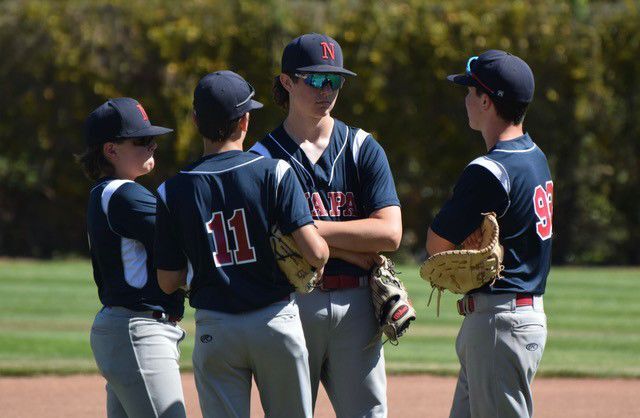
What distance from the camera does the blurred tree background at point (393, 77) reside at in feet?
61.1

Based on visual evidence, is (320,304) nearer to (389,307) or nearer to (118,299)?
(389,307)

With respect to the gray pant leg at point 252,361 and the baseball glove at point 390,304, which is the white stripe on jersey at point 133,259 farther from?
the baseball glove at point 390,304

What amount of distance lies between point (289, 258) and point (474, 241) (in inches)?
32.2

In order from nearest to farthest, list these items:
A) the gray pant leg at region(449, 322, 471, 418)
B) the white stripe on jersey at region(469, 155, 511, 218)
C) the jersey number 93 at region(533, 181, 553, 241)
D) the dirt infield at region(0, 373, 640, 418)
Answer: the white stripe on jersey at region(469, 155, 511, 218)
the jersey number 93 at region(533, 181, 553, 241)
the gray pant leg at region(449, 322, 471, 418)
the dirt infield at region(0, 373, 640, 418)

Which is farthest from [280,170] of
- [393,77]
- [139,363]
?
[393,77]

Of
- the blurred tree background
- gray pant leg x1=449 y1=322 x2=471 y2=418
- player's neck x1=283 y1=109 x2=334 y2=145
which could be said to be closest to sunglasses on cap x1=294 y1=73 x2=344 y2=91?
player's neck x1=283 y1=109 x2=334 y2=145

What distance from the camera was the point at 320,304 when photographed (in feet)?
15.1

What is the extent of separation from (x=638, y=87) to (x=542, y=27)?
1.92 meters

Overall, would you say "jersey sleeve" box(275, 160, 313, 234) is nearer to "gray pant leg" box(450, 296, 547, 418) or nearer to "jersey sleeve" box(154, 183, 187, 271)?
"jersey sleeve" box(154, 183, 187, 271)

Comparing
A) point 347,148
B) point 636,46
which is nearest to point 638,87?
point 636,46

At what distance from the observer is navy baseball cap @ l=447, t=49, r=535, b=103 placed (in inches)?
181

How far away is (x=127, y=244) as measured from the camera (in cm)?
463

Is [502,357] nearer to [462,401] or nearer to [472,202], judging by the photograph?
[462,401]

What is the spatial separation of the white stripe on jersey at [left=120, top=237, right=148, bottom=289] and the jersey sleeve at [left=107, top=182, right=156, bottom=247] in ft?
0.13
